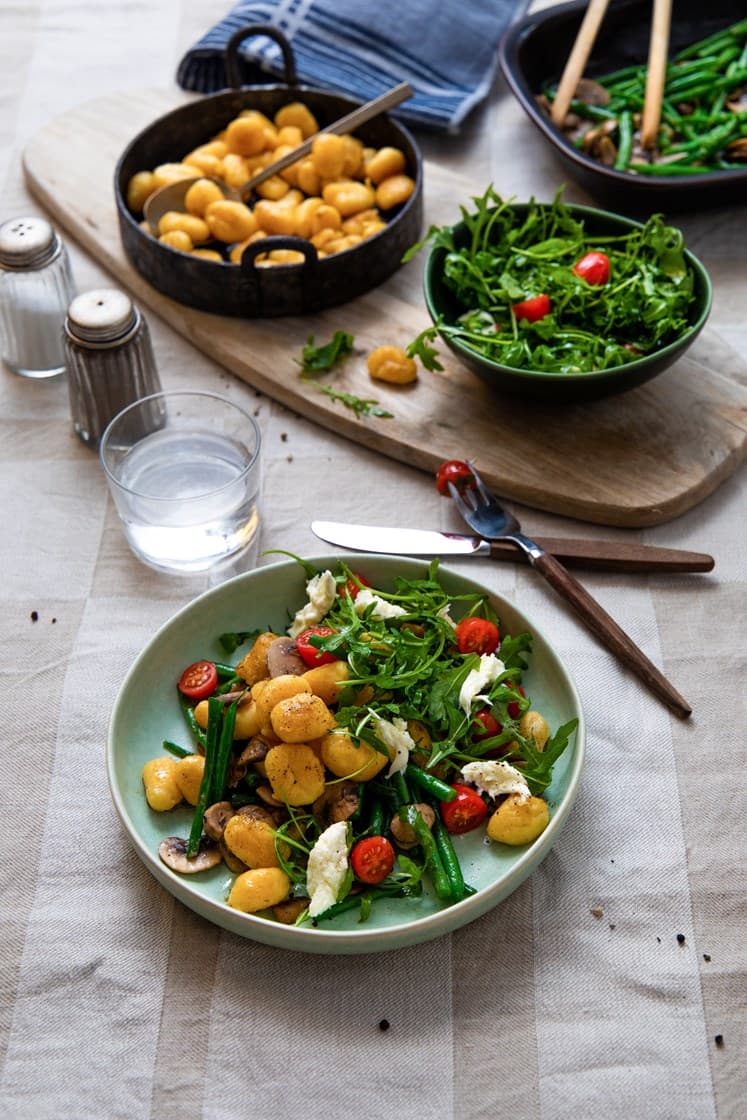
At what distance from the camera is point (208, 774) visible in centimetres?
143

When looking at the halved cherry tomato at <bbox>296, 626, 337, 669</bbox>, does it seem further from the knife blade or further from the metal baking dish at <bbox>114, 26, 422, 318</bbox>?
the metal baking dish at <bbox>114, 26, 422, 318</bbox>

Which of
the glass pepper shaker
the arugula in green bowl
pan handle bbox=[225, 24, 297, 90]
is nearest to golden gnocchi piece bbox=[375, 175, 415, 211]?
the arugula in green bowl

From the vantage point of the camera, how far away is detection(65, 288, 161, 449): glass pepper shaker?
188cm

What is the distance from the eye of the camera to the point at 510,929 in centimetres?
141

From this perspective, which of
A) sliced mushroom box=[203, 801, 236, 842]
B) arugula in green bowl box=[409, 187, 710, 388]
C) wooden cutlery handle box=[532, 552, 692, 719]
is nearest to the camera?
sliced mushroom box=[203, 801, 236, 842]

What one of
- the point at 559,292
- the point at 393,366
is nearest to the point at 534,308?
the point at 559,292

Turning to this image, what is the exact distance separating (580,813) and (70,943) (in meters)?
0.67

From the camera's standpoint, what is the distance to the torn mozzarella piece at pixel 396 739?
4.53ft

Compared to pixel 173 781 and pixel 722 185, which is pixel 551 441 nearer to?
pixel 722 185

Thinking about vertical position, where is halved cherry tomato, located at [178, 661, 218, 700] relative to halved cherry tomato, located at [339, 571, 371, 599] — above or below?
below

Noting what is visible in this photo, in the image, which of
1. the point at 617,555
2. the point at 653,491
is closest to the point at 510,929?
the point at 617,555

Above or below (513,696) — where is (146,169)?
above

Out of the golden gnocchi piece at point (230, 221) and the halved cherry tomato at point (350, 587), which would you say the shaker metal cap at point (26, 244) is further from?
the halved cherry tomato at point (350, 587)

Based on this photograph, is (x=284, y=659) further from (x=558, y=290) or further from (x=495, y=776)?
(x=558, y=290)
